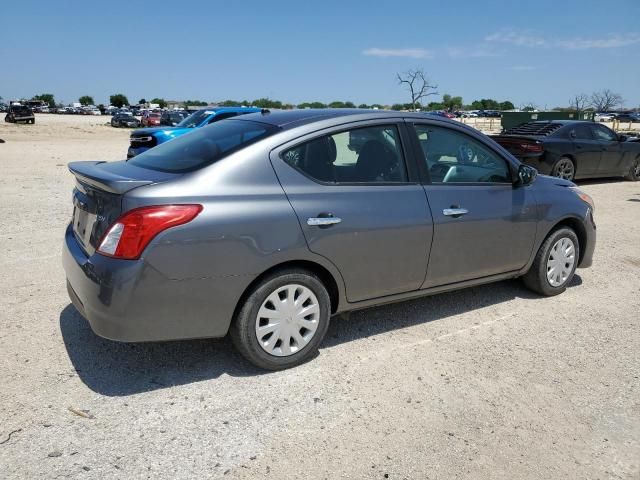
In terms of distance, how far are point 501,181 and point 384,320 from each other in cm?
151

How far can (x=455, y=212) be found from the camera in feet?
13.4

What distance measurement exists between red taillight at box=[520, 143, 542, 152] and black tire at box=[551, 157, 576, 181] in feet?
1.73

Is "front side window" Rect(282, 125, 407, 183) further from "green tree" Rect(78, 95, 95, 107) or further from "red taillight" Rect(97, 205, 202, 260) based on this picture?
"green tree" Rect(78, 95, 95, 107)

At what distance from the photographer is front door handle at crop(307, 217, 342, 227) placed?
339 centimetres

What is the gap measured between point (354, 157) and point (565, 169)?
964 centimetres

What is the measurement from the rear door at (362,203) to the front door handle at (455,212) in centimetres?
18

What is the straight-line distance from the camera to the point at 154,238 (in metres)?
2.95

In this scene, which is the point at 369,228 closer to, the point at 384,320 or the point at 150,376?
the point at 384,320

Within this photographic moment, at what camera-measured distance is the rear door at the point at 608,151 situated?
1263 centimetres

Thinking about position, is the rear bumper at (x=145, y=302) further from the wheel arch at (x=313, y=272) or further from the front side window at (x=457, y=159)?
the front side window at (x=457, y=159)

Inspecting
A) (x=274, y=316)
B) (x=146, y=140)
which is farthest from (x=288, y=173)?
(x=146, y=140)

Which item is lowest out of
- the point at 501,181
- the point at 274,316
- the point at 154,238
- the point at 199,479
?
the point at 199,479

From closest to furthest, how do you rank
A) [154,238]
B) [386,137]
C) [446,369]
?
[154,238] < [446,369] < [386,137]

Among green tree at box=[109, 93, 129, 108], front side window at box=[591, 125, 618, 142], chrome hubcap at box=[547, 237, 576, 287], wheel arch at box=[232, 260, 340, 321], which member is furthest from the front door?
green tree at box=[109, 93, 129, 108]
